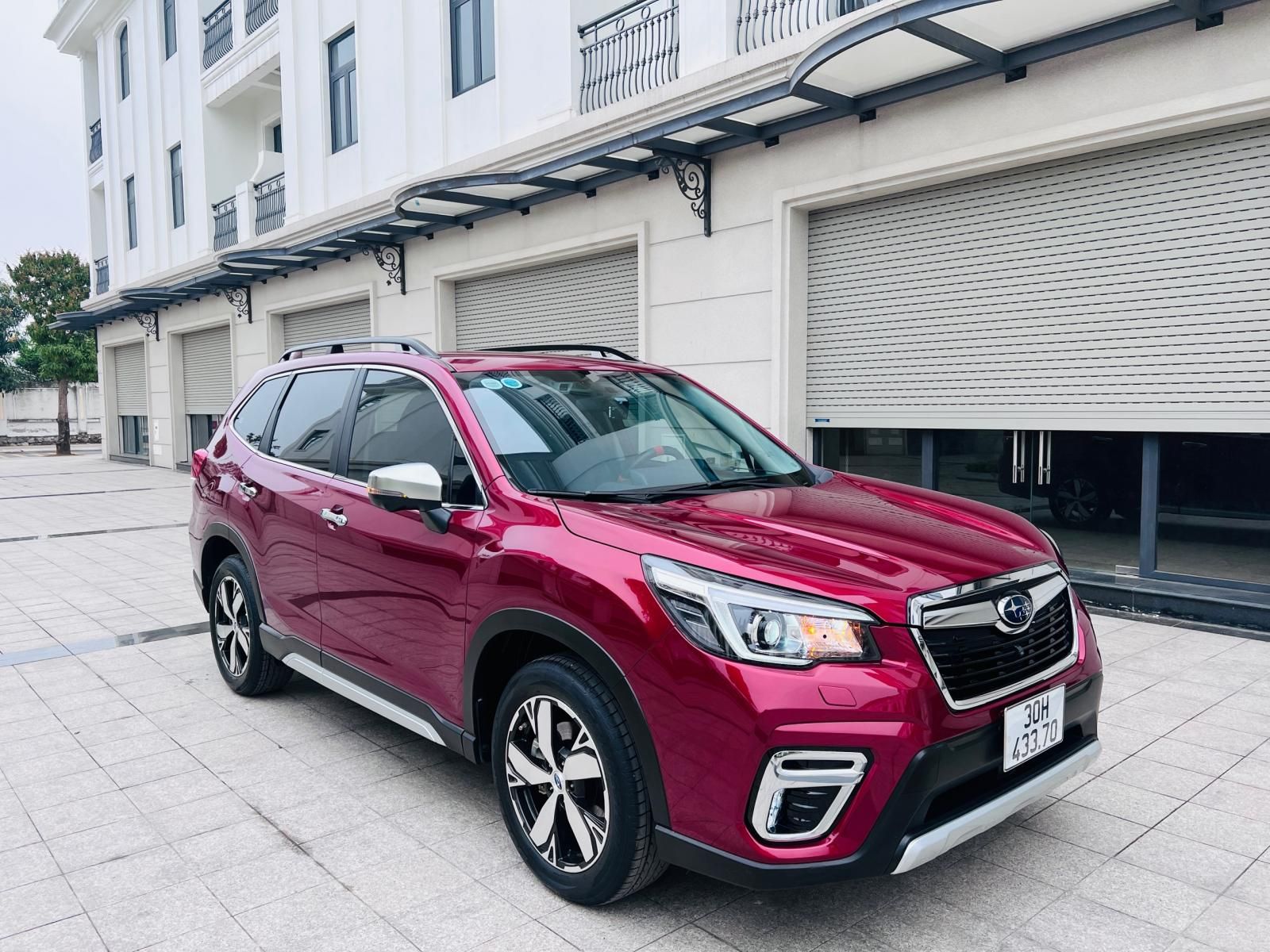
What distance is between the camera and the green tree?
98.7 feet

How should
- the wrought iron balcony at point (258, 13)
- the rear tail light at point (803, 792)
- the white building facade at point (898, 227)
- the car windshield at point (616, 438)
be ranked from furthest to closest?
the wrought iron balcony at point (258, 13)
the white building facade at point (898, 227)
the car windshield at point (616, 438)
the rear tail light at point (803, 792)

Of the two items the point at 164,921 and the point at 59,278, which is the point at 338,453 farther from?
the point at 59,278

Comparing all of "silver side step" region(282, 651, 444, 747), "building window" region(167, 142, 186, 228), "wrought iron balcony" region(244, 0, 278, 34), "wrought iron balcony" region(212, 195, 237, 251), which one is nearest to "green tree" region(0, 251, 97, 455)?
"building window" region(167, 142, 186, 228)

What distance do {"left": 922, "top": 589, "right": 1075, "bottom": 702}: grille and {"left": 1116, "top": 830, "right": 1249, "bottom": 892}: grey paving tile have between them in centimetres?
80

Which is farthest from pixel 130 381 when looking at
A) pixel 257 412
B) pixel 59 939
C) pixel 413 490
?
pixel 59 939

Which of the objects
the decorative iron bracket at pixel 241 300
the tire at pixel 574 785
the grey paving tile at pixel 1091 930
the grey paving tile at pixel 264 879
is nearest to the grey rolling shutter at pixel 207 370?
the decorative iron bracket at pixel 241 300

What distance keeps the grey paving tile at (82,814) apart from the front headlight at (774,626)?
96.9 inches

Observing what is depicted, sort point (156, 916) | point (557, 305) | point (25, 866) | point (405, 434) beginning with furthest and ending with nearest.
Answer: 1. point (557, 305)
2. point (405, 434)
3. point (25, 866)
4. point (156, 916)

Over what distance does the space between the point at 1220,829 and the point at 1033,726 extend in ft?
4.00

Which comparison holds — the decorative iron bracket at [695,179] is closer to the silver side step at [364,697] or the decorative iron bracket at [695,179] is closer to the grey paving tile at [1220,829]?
the silver side step at [364,697]

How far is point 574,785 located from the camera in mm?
2670

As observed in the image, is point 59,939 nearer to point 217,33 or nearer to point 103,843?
point 103,843

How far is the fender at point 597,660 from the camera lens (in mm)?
2420

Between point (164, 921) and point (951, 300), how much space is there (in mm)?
6482
